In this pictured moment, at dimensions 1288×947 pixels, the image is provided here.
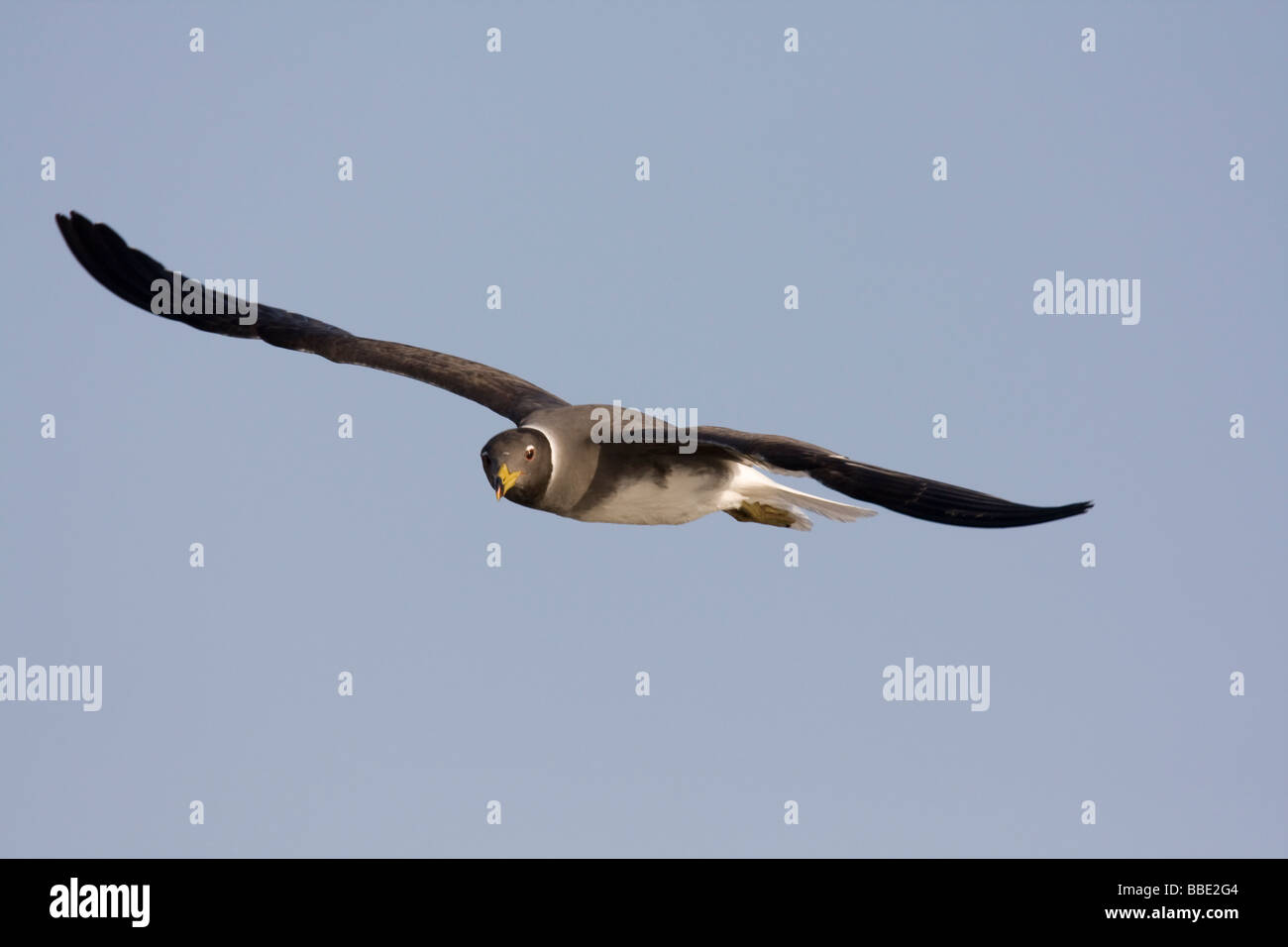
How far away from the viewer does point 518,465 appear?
47.2 feet

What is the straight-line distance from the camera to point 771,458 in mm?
13242

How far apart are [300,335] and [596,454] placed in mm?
4227

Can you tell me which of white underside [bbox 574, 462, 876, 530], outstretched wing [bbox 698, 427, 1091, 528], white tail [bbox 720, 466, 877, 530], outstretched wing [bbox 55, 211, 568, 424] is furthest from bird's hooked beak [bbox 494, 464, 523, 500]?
white tail [bbox 720, 466, 877, 530]

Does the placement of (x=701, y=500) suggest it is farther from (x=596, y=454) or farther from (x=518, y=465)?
(x=518, y=465)

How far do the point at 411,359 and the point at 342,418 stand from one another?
537cm

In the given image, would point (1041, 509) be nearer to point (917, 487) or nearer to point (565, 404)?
point (917, 487)

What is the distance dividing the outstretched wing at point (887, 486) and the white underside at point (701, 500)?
2188 millimetres

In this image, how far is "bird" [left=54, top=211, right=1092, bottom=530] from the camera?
13.0 metres

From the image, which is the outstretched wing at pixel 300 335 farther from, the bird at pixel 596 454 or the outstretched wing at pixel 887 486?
the outstretched wing at pixel 887 486

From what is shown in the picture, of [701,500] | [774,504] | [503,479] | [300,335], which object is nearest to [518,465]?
[503,479]

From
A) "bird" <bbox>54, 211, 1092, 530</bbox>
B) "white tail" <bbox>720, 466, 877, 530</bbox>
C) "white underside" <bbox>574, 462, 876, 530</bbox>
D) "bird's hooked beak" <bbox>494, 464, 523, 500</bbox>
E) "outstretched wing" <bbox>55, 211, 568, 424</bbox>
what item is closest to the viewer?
"bird" <bbox>54, 211, 1092, 530</bbox>

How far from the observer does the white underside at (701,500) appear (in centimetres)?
1567

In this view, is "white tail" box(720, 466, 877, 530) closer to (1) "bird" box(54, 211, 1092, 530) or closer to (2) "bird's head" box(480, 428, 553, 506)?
(1) "bird" box(54, 211, 1092, 530)

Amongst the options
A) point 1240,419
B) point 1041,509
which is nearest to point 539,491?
point 1041,509
